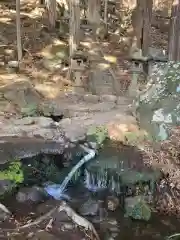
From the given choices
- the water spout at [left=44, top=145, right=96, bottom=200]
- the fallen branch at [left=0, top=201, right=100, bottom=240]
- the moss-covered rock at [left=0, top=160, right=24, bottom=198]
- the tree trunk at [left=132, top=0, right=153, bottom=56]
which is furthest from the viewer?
the tree trunk at [left=132, top=0, right=153, bottom=56]

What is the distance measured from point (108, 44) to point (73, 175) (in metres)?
10.7

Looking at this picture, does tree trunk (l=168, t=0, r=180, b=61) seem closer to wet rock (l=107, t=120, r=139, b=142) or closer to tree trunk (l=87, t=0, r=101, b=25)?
wet rock (l=107, t=120, r=139, b=142)

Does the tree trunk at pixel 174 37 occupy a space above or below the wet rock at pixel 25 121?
above

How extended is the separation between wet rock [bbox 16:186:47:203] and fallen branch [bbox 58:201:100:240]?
3.03 feet

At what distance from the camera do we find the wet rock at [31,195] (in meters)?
10.3

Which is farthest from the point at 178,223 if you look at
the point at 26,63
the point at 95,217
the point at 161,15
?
the point at 161,15

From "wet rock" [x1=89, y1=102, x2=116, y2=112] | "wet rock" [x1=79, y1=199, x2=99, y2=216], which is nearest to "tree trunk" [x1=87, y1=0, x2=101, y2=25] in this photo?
"wet rock" [x1=89, y1=102, x2=116, y2=112]

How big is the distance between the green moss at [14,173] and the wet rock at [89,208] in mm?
1781

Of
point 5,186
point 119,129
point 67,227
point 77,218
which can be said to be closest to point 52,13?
point 119,129

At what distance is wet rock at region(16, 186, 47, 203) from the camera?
10.3 m

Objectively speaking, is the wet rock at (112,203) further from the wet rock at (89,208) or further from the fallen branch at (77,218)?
the fallen branch at (77,218)

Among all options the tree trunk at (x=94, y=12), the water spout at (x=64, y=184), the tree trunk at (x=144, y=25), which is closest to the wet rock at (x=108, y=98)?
the tree trunk at (x=144, y=25)

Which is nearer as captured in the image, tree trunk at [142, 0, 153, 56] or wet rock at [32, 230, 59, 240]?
wet rock at [32, 230, 59, 240]

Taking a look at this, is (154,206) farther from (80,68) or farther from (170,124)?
(80,68)
